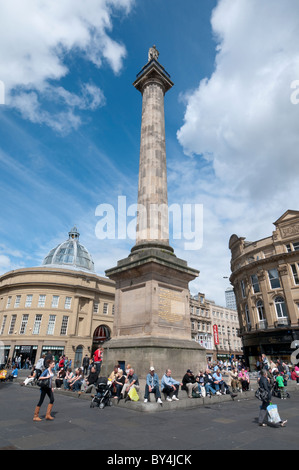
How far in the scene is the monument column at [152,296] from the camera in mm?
9817

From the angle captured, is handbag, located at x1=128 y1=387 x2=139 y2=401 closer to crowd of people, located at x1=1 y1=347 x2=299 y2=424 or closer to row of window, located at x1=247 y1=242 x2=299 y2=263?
crowd of people, located at x1=1 y1=347 x2=299 y2=424

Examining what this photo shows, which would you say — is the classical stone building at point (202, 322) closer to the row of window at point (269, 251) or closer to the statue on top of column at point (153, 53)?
the row of window at point (269, 251)

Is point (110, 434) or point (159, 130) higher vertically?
point (159, 130)

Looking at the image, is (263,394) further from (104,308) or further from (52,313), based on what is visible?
(104,308)

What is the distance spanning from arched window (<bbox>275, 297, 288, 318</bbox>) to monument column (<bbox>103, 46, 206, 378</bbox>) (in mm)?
24914

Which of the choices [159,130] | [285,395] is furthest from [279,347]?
[159,130]

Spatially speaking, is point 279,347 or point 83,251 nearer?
point 279,347

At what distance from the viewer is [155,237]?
12.8 metres

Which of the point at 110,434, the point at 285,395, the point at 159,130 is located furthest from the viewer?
the point at 159,130

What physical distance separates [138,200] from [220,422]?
9826 mm

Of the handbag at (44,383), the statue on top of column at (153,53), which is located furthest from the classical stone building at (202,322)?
the handbag at (44,383)

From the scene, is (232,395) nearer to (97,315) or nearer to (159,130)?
(159,130)

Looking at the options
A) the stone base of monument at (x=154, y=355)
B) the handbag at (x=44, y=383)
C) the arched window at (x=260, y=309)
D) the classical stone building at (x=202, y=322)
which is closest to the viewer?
the handbag at (x=44, y=383)

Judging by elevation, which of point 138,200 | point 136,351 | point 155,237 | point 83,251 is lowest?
point 136,351
